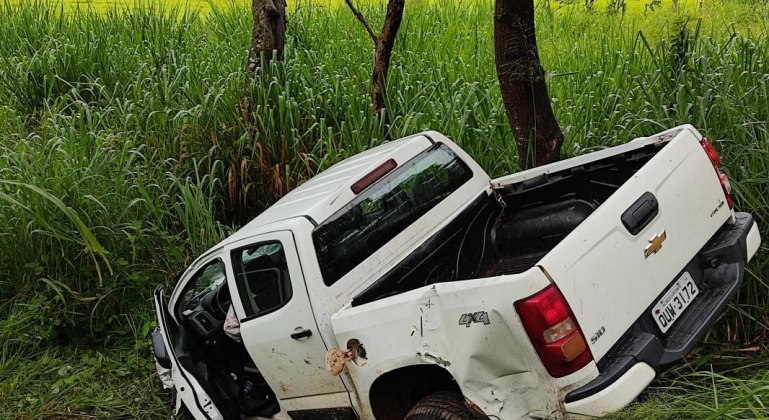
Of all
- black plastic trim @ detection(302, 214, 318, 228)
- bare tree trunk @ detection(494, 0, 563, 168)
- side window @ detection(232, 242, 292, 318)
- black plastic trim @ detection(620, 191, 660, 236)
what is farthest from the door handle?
bare tree trunk @ detection(494, 0, 563, 168)

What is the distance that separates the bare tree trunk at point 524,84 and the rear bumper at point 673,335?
1.58 m

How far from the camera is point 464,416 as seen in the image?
344cm

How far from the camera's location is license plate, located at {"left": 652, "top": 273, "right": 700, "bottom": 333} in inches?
135

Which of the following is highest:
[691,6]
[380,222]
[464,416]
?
[691,6]

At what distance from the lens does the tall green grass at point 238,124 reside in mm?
5660

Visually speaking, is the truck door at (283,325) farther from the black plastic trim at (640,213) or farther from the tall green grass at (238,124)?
the black plastic trim at (640,213)

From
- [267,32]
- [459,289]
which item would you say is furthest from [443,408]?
[267,32]

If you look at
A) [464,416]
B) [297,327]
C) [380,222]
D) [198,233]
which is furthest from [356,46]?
[464,416]

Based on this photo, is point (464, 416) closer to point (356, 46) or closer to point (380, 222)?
point (380, 222)

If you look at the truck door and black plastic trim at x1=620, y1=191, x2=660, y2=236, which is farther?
the truck door

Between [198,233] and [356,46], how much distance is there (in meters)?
3.20

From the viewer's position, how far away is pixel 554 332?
3.00 metres

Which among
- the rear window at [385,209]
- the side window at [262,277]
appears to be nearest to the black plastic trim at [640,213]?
the rear window at [385,209]

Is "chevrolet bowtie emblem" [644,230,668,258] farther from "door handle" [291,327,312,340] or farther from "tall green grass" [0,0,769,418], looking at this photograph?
"door handle" [291,327,312,340]
